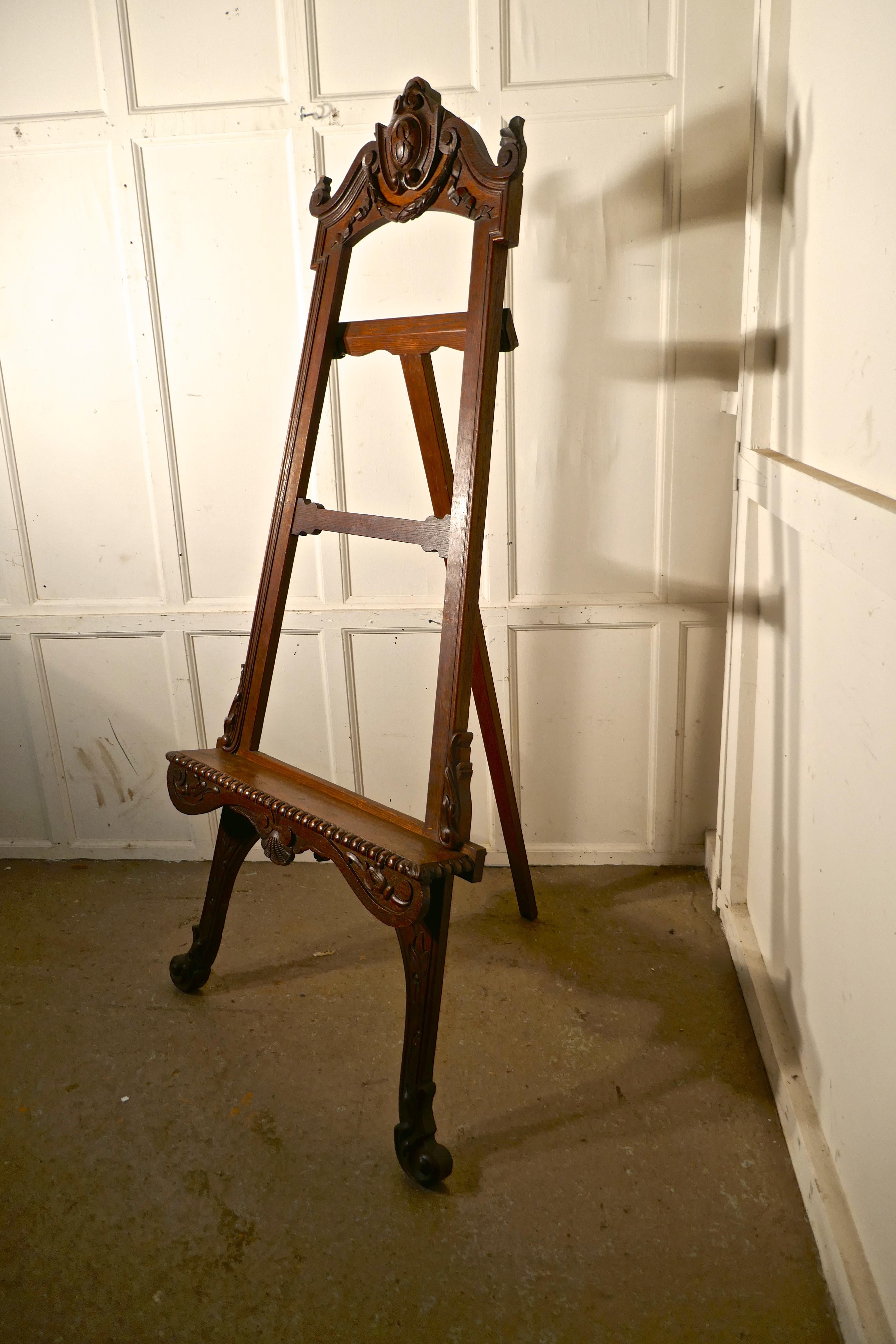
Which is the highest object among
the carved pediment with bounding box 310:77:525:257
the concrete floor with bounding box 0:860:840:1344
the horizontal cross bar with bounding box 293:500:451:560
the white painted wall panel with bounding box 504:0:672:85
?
the white painted wall panel with bounding box 504:0:672:85

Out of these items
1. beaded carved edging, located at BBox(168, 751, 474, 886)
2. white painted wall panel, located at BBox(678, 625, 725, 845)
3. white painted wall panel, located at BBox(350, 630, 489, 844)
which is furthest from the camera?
white painted wall panel, located at BBox(350, 630, 489, 844)

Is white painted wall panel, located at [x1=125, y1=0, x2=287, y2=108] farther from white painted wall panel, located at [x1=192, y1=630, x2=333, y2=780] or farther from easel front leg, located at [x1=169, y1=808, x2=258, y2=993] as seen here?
easel front leg, located at [x1=169, y1=808, x2=258, y2=993]

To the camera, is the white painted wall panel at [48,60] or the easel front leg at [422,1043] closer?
the easel front leg at [422,1043]

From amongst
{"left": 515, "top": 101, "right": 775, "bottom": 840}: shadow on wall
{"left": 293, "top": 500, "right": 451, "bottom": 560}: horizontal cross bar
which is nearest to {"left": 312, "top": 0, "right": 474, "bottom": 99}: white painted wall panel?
{"left": 515, "top": 101, "right": 775, "bottom": 840}: shadow on wall

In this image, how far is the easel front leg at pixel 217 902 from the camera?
2.27 meters

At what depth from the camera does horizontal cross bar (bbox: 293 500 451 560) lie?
6.25 feet

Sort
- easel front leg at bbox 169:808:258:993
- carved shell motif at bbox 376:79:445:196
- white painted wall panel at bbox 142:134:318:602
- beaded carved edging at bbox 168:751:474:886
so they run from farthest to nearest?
white painted wall panel at bbox 142:134:318:602
easel front leg at bbox 169:808:258:993
carved shell motif at bbox 376:79:445:196
beaded carved edging at bbox 168:751:474:886

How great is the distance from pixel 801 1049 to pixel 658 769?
1043 millimetres

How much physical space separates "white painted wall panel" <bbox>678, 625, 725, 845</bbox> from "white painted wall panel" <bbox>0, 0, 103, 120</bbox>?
2235mm

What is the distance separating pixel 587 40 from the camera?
92.5 inches

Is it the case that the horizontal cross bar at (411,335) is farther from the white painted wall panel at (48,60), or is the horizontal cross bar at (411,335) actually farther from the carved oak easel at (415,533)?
the white painted wall panel at (48,60)

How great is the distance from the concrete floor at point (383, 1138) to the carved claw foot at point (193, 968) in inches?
1.7

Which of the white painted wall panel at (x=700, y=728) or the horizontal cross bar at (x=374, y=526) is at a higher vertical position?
the horizontal cross bar at (x=374, y=526)

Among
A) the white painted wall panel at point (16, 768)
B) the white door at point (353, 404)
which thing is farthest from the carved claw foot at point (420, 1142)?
the white painted wall panel at point (16, 768)
